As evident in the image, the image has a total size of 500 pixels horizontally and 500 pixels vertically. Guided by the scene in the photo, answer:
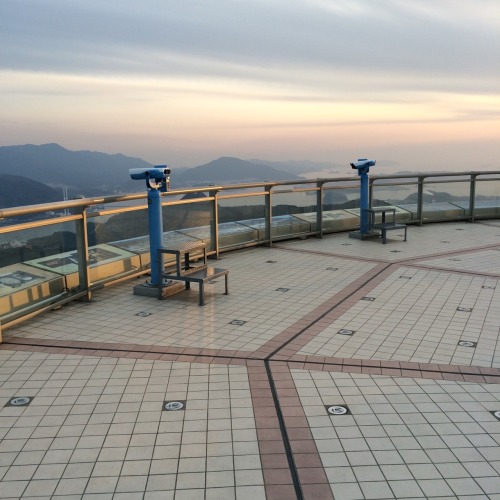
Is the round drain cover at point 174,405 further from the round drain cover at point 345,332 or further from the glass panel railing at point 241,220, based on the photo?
the glass panel railing at point 241,220

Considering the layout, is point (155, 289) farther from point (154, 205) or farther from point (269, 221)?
point (269, 221)

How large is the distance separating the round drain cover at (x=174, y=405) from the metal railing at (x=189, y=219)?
2.62 m

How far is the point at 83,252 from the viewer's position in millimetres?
6828

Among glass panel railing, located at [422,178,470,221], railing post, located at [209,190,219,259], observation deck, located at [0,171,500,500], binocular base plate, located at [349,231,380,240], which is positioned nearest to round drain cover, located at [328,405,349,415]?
observation deck, located at [0,171,500,500]

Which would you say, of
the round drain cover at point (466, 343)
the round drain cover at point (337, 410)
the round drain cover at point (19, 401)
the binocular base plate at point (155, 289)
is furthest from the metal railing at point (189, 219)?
the round drain cover at point (466, 343)

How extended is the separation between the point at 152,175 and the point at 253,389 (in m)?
3.77

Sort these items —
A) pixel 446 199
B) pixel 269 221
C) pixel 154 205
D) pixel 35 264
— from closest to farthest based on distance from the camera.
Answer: pixel 35 264, pixel 154 205, pixel 269 221, pixel 446 199

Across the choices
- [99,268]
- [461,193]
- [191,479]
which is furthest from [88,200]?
[461,193]

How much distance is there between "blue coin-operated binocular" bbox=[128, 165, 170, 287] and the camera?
710 centimetres

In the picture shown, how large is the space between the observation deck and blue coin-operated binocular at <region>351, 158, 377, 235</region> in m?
3.73

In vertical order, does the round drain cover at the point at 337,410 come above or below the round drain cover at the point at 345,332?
above

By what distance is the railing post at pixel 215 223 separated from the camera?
934 cm

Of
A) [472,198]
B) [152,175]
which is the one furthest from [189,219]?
[472,198]

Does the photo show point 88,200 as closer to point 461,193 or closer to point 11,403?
point 11,403
